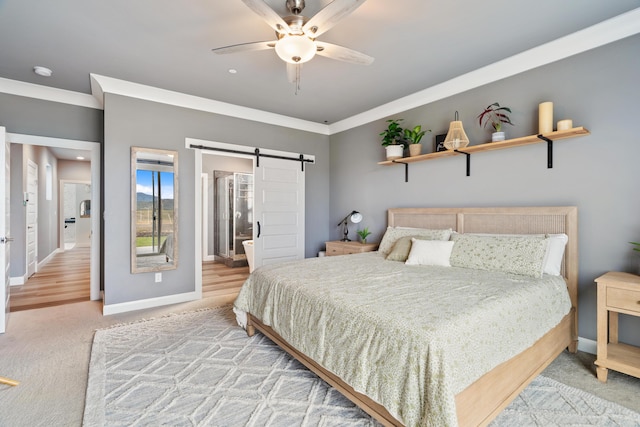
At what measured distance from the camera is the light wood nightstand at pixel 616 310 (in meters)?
2.01

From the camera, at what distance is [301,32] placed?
2012 mm

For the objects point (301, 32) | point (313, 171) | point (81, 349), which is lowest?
point (81, 349)

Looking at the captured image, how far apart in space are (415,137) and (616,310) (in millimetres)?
2455

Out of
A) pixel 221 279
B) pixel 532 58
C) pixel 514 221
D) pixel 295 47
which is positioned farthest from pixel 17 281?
pixel 532 58

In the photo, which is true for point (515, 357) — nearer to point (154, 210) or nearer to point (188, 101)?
point (154, 210)

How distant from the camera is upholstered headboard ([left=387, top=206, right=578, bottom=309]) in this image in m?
2.58

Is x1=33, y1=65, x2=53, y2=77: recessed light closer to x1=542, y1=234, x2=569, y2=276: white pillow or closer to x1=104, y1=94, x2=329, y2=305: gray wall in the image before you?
x1=104, y1=94, x2=329, y2=305: gray wall

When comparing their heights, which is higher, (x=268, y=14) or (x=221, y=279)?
(x=268, y=14)

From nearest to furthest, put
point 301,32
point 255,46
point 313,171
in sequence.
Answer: point 301,32 → point 255,46 → point 313,171

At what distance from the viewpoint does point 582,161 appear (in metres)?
2.58

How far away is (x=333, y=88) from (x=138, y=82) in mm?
2228

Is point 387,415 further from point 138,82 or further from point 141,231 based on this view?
point 138,82

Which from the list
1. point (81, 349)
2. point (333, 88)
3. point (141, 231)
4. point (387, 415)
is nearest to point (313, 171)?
point (333, 88)

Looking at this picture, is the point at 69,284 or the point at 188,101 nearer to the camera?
the point at 188,101
